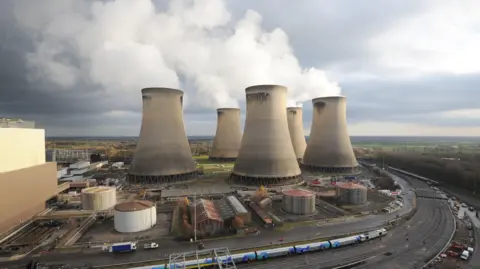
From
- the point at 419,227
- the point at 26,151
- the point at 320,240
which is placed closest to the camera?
the point at 320,240

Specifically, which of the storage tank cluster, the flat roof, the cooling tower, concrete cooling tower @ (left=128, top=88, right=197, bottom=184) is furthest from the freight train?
the cooling tower

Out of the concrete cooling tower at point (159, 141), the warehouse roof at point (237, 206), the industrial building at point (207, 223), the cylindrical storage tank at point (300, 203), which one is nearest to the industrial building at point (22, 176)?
the concrete cooling tower at point (159, 141)

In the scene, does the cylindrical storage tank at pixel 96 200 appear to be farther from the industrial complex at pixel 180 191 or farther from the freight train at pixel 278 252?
the freight train at pixel 278 252

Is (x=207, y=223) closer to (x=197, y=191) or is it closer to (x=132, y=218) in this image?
(x=132, y=218)

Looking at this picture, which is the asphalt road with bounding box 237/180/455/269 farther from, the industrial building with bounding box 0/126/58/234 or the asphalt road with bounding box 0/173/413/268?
the industrial building with bounding box 0/126/58/234

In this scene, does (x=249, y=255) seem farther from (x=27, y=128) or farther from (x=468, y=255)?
(x=27, y=128)

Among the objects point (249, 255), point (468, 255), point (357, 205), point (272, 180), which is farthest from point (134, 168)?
point (468, 255)
